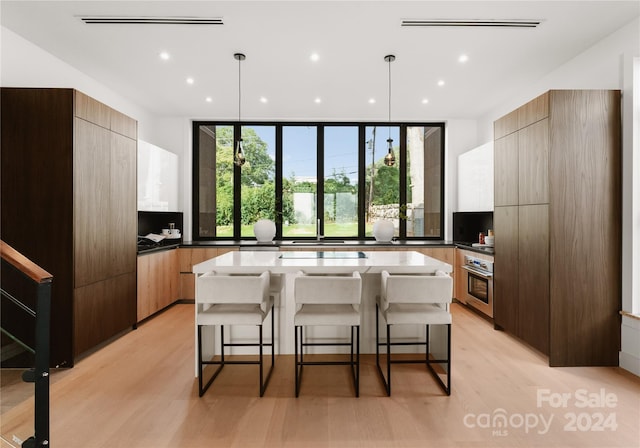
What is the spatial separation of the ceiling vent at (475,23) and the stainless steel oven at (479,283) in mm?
2499

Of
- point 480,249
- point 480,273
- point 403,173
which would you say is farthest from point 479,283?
point 403,173

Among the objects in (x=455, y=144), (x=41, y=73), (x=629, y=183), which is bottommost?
(x=629, y=183)

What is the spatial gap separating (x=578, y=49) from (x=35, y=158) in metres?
5.09

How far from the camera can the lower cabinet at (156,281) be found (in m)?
4.22

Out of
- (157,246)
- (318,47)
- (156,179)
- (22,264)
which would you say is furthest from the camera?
(156,179)

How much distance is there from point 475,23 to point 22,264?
3483mm

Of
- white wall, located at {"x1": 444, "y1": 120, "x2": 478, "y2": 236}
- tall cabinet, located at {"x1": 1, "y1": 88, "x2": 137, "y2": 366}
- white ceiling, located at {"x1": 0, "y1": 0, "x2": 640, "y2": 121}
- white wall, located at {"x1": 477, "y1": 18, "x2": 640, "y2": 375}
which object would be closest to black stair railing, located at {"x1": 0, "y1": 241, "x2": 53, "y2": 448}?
tall cabinet, located at {"x1": 1, "y1": 88, "x2": 137, "y2": 366}

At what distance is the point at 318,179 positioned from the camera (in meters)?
5.93

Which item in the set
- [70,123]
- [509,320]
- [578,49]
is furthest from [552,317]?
[70,123]

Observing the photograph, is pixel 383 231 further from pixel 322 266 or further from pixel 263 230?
pixel 322 266

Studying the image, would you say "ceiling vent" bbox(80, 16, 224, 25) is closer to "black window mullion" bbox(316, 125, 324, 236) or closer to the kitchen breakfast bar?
the kitchen breakfast bar

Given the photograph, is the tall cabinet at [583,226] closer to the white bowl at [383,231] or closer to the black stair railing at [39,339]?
the white bowl at [383,231]

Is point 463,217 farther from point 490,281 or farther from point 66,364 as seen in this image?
point 66,364

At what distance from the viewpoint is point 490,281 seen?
4.17m
